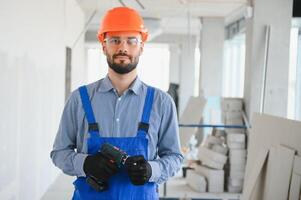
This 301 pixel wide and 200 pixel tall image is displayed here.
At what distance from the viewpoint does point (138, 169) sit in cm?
178

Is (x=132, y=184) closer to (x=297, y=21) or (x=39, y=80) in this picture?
(x=39, y=80)

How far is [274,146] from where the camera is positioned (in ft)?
11.1

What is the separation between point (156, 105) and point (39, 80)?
3.02m

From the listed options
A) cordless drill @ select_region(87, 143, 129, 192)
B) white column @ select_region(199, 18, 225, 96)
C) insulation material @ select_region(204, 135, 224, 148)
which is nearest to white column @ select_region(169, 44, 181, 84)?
white column @ select_region(199, 18, 225, 96)

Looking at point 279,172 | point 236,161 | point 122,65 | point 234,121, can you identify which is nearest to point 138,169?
point 122,65

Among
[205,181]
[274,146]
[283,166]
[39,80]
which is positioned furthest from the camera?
[205,181]

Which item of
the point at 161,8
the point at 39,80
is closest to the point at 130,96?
the point at 39,80

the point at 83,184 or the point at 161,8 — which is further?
the point at 161,8

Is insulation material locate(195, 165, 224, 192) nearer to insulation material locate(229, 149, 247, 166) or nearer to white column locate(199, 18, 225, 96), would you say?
insulation material locate(229, 149, 247, 166)

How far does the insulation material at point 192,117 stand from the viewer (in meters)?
5.84

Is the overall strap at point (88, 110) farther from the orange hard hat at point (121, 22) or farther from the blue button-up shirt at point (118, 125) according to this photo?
the orange hard hat at point (121, 22)

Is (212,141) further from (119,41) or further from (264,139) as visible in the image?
(119,41)

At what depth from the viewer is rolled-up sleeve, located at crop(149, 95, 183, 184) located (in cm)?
194

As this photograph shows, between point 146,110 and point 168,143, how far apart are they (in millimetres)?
183
